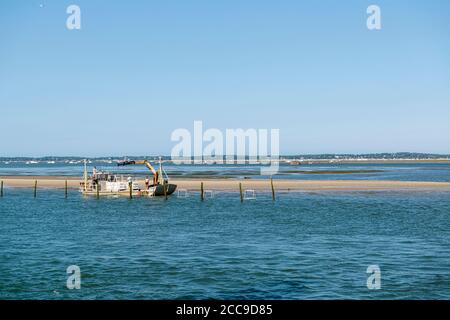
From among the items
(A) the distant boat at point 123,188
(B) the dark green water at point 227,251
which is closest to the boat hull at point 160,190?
(A) the distant boat at point 123,188

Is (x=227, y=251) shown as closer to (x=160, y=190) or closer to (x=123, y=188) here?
(x=160, y=190)

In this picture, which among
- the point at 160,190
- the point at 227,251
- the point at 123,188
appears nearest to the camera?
the point at 227,251

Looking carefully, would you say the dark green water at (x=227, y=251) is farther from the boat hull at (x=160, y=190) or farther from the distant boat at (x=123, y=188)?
the distant boat at (x=123, y=188)

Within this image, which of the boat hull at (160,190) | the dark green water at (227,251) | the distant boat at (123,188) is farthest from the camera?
the distant boat at (123,188)

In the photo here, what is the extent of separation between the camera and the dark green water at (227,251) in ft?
65.3

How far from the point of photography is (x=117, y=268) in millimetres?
23734

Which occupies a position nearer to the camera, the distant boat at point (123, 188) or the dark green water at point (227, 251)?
the dark green water at point (227, 251)

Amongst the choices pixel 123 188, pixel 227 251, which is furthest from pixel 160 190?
pixel 227 251

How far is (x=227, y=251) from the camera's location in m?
A: 28.1

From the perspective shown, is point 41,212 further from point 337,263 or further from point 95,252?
point 337,263

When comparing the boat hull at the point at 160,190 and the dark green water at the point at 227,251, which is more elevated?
the boat hull at the point at 160,190

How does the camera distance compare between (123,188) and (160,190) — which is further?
(123,188)

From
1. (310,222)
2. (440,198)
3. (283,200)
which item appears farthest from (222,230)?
(440,198)
